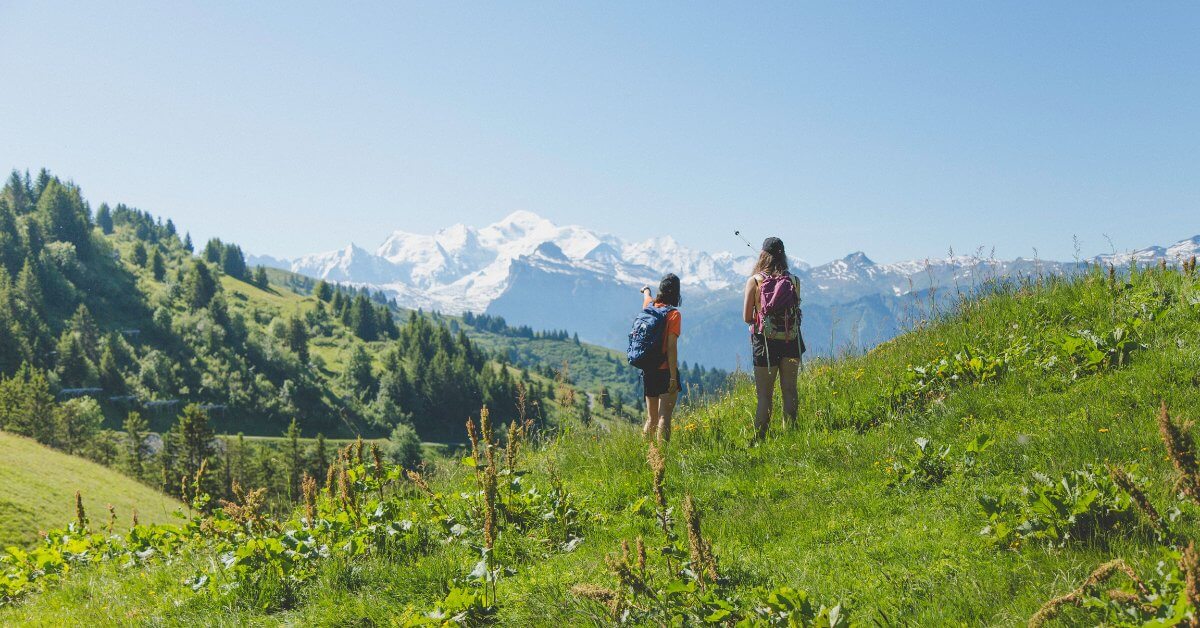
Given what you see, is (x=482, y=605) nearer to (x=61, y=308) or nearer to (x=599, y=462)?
(x=599, y=462)

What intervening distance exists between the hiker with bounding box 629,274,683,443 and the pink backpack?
3.94ft

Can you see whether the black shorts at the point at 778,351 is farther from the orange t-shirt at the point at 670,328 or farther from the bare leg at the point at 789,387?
the orange t-shirt at the point at 670,328

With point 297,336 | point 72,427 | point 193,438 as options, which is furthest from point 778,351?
point 297,336

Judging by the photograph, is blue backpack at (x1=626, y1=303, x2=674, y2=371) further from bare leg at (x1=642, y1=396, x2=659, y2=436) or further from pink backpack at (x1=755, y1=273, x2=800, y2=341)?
pink backpack at (x1=755, y1=273, x2=800, y2=341)

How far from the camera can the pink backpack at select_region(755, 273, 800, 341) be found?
8.26 meters

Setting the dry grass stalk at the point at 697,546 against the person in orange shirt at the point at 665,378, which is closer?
the dry grass stalk at the point at 697,546

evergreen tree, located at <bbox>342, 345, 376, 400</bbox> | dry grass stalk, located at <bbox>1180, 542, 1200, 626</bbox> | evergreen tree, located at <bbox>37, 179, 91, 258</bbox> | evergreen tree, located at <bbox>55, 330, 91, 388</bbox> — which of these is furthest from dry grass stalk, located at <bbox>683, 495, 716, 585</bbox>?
evergreen tree, located at <bbox>37, 179, 91, 258</bbox>

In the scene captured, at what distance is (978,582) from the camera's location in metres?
4.09

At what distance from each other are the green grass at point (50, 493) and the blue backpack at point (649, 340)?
682 inches

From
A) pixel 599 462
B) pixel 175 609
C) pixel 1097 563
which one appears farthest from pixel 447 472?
pixel 1097 563

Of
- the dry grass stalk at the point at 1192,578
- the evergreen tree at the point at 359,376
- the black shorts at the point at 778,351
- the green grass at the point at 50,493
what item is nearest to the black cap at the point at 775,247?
the black shorts at the point at 778,351

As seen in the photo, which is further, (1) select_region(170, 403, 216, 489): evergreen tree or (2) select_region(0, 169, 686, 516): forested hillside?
(2) select_region(0, 169, 686, 516): forested hillside

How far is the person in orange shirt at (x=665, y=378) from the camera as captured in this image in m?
8.86

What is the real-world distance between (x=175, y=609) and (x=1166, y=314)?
10733 millimetres
